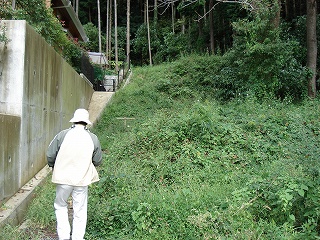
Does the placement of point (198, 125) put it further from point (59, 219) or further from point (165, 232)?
point (59, 219)

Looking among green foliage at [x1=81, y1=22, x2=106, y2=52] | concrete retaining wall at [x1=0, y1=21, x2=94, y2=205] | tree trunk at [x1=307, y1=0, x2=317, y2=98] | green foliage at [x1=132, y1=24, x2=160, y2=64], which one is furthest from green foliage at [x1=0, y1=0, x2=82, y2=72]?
green foliage at [x1=132, y1=24, x2=160, y2=64]

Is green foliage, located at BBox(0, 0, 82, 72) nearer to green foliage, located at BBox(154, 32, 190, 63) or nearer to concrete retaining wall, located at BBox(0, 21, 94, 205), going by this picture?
concrete retaining wall, located at BBox(0, 21, 94, 205)

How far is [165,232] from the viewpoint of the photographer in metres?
4.27

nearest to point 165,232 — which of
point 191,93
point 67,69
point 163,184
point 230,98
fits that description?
point 163,184

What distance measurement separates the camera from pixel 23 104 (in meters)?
5.88

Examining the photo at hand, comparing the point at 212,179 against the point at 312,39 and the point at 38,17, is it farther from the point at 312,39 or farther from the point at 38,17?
the point at 312,39

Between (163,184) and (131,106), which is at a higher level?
(131,106)

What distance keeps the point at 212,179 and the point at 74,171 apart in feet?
9.39

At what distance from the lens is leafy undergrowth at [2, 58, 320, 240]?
13.8ft

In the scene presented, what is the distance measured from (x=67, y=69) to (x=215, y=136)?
4.64m

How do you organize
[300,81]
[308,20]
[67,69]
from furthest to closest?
[308,20], [300,81], [67,69]

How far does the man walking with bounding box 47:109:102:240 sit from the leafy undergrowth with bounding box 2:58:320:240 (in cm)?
57

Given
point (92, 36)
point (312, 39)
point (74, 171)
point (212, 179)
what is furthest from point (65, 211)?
point (92, 36)

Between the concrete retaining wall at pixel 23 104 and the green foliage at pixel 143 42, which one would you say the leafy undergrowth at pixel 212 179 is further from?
the green foliage at pixel 143 42
